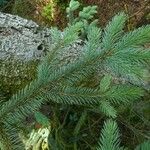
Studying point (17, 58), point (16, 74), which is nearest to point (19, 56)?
point (17, 58)

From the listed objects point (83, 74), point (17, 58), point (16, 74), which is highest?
point (83, 74)

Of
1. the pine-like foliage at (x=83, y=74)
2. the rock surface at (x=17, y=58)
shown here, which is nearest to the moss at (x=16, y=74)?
the rock surface at (x=17, y=58)

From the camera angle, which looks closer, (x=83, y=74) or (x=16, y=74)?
(x=83, y=74)

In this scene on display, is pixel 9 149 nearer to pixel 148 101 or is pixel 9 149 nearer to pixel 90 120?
pixel 90 120

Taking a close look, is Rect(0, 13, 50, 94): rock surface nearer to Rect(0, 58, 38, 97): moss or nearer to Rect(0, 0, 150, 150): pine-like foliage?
Rect(0, 58, 38, 97): moss

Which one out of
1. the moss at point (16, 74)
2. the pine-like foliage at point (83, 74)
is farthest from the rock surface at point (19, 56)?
the pine-like foliage at point (83, 74)

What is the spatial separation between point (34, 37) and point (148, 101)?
3.21 ft

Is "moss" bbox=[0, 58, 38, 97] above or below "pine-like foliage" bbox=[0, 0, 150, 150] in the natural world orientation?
below

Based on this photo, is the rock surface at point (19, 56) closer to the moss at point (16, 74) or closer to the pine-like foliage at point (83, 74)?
the moss at point (16, 74)

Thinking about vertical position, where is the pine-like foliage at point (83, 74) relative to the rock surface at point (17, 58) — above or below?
above

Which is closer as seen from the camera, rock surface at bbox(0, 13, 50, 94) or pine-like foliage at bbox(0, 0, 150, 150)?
pine-like foliage at bbox(0, 0, 150, 150)

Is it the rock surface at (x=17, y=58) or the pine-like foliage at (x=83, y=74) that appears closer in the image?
the pine-like foliage at (x=83, y=74)

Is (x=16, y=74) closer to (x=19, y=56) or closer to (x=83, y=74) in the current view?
(x=19, y=56)

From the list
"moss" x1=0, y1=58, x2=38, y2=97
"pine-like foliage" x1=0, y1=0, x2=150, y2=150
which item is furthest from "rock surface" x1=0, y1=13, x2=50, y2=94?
"pine-like foliage" x1=0, y1=0, x2=150, y2=150
